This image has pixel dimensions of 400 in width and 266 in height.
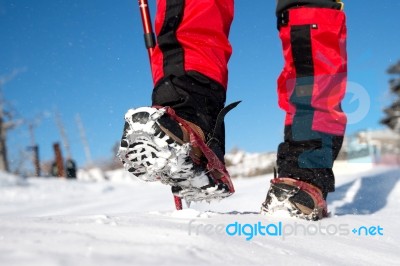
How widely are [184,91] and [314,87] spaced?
1.59 feet

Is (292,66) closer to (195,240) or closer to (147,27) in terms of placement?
(147,27)

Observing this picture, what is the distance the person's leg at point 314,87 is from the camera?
135cm

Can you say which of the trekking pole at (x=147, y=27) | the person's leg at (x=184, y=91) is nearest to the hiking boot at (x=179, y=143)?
the person's leg at (x=184, y=91)

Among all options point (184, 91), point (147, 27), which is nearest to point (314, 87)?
point (184, 91)

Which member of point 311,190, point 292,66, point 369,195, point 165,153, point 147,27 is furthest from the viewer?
point 369,195

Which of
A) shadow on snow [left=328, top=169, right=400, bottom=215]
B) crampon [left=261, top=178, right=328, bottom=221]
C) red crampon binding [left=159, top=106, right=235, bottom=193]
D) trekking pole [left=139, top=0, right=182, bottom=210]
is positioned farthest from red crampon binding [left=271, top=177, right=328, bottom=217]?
trekking pole [left=139, top=0, right=182, bottom=210]

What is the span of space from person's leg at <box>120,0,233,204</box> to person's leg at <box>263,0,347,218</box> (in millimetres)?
241

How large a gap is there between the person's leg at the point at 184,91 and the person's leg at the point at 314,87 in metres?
0.24

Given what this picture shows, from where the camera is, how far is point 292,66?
1.41 m

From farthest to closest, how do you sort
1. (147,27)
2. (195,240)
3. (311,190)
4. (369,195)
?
(369,195) → (147,27) → (311,190) → (195,240)

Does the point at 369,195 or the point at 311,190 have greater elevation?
the point at 311,190

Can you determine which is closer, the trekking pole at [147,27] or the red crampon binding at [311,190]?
the red crampon binding at [311,190]

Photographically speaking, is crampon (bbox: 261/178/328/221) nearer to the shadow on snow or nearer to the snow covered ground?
the snow covered ground

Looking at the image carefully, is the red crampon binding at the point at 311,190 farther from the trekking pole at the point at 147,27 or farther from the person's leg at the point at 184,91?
the trekking pole at the point at 147,27
